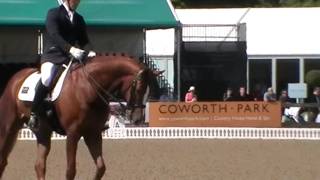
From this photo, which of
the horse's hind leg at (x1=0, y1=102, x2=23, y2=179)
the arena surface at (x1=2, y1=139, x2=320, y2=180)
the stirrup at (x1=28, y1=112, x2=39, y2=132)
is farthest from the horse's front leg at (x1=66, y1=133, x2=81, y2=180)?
the arena surface at (x1=2, y1=139, x2=320, y2=180)

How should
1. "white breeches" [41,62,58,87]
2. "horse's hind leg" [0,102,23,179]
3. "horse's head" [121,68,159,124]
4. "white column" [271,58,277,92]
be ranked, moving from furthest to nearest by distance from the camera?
"white column" [271,58,277,92] → "horse's hind leg" [0,102,23,179] → "white breeches" [41,62,58,87] → "horse's head" [121,68,159,124]

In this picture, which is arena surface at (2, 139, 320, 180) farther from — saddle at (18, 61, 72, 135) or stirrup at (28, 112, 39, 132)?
saddle at (18, 61, 72, 135)

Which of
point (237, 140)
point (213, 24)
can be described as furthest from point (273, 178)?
point (213, 24)

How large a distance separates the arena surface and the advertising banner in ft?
4.58

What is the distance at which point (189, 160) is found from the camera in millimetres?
16219

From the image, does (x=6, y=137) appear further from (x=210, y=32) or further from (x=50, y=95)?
(x=210, y=32)

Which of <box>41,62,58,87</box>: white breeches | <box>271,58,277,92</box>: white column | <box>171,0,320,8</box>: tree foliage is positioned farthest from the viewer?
<box>171,0,320,8</box>: tree foliage

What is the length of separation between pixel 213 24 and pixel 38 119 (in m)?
23.0

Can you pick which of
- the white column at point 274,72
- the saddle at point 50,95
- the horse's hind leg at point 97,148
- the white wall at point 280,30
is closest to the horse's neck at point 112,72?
the saddle at point 50,95

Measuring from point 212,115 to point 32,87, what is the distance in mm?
13453

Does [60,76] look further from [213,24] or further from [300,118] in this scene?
[213,24]

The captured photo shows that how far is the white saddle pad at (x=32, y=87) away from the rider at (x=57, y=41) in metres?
0.09

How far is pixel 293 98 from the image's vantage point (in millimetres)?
30078

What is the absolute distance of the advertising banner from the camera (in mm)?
23188
